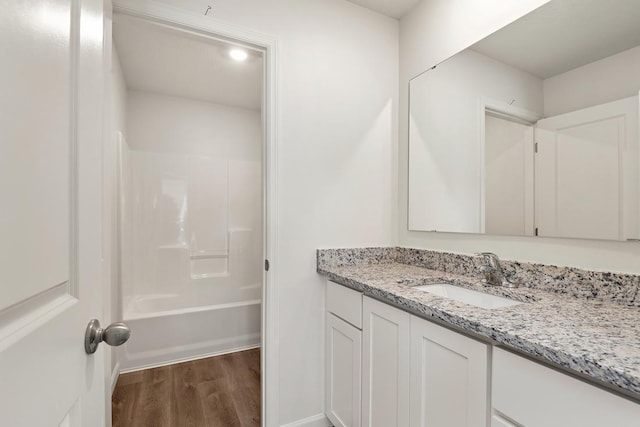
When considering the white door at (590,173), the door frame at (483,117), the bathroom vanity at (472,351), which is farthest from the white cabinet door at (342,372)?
the white door at (590,173)

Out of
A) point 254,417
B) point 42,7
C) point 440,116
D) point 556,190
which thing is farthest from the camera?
point 254,417

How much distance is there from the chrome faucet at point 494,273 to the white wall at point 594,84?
0.62 metres

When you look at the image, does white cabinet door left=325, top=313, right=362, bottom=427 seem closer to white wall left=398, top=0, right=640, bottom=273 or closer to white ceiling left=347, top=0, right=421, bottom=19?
white wall left=398, top=0, right=640, bottom=273

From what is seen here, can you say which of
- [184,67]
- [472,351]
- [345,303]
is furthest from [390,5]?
[472,351]

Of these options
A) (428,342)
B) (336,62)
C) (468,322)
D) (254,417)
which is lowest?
(254,417)

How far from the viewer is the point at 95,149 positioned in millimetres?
600

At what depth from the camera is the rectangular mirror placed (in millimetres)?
1013

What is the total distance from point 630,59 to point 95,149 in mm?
1581

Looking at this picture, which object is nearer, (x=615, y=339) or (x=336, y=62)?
(x=615, y=339)

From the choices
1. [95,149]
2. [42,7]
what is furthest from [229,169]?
[42,7]

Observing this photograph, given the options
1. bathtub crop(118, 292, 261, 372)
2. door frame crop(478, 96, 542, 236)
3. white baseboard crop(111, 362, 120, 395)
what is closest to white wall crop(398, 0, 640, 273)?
door frame crop(478, 96, 542, 236)

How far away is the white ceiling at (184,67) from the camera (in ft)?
6.42

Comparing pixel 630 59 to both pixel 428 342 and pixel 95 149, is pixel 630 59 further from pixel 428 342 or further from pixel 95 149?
pixel 95 149

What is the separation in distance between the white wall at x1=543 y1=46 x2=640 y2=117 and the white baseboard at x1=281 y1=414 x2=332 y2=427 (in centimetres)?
182
